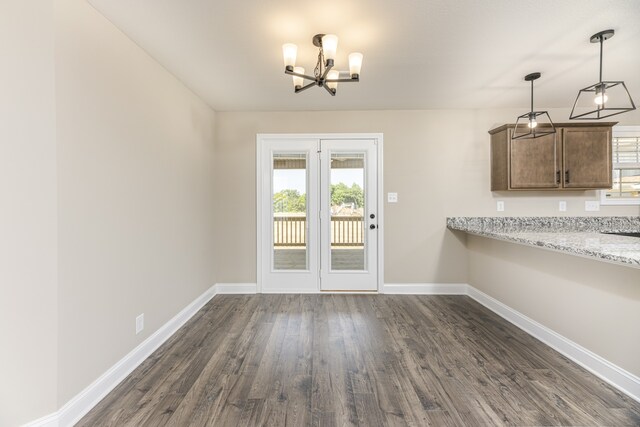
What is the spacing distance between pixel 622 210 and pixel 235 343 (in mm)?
4794

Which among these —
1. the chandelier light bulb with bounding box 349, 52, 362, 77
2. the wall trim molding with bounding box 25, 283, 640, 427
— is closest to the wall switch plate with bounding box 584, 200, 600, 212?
the wall trim molding with bounding box 25, 283, 640, 427

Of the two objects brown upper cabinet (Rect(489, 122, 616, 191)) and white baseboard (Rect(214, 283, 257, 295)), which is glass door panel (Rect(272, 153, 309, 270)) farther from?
brown upper cabinet (Rect(489, 122, 616, 191))

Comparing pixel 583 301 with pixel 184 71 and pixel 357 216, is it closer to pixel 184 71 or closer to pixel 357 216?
pixel 357 216

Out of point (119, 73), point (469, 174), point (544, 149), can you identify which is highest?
point (119, 73)

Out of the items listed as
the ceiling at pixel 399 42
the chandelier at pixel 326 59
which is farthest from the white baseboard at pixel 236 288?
the chandelier at pixel 326 59

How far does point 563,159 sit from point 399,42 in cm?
265

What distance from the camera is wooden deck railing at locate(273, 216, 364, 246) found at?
4023 millimetres

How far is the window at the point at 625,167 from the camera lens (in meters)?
3.78

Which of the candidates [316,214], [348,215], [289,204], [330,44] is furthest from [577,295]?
[289,204]

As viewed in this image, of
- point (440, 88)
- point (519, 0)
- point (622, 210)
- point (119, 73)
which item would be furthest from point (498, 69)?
point (119, 73)

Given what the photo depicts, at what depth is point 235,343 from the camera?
2607mm

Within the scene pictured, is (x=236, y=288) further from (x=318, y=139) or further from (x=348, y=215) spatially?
(x=318, y=139)

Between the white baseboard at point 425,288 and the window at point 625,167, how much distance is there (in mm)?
2083

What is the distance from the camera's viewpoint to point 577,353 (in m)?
2.25
